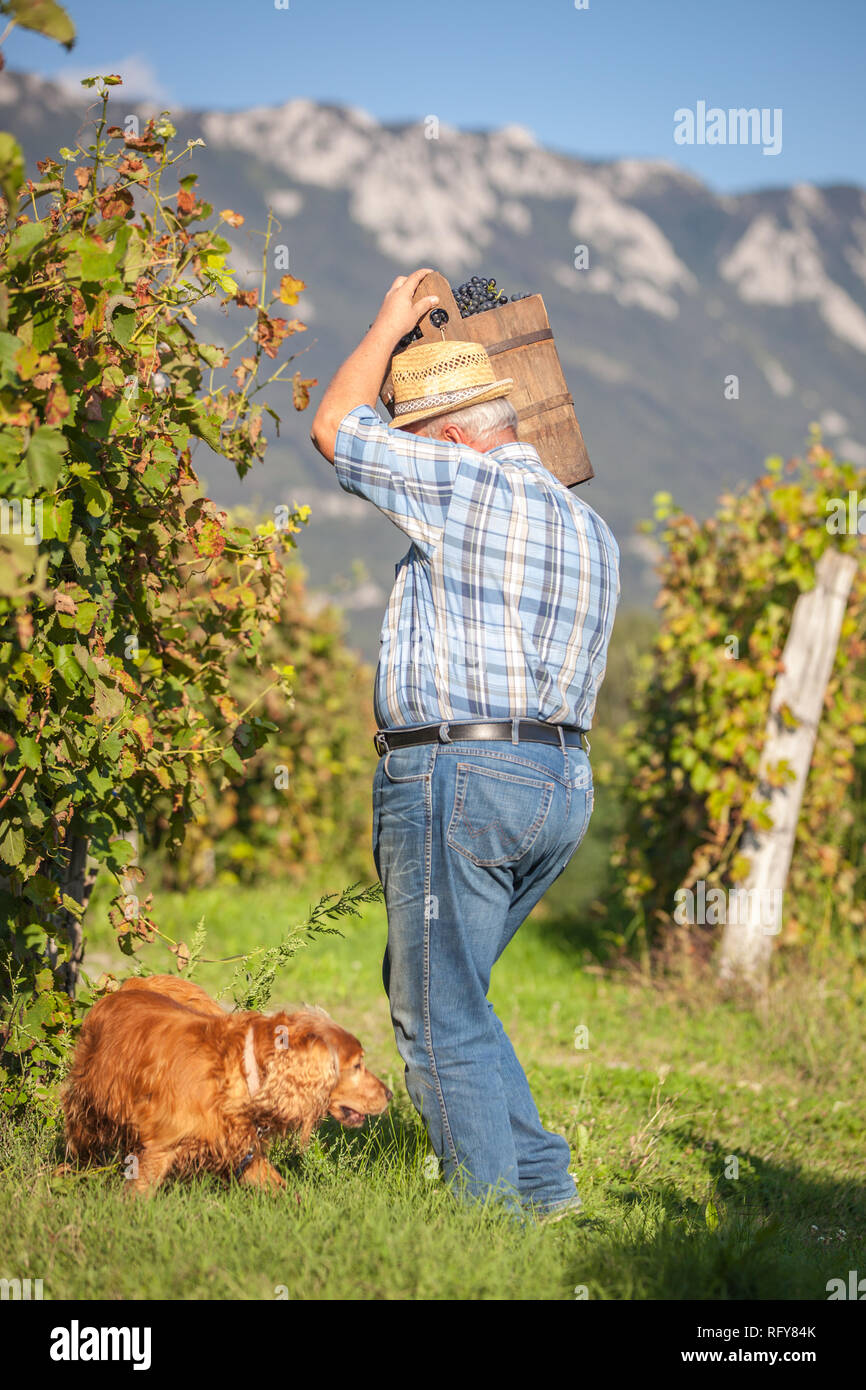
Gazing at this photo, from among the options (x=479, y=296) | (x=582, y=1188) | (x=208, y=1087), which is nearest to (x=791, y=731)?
(x=582, y=1188)

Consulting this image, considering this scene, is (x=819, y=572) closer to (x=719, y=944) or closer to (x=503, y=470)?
A: (x=719, y=944)

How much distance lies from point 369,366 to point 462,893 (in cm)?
130

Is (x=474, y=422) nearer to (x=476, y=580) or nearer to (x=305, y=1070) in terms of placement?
(x=476, y=580)

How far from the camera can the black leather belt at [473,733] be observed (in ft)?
8.84

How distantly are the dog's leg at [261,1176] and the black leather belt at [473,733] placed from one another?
107 cm

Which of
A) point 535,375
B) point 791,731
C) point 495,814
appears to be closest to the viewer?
point 495,814

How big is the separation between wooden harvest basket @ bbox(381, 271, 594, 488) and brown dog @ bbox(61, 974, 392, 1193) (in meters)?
1.68

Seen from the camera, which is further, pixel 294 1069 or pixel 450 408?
pixel 450 408

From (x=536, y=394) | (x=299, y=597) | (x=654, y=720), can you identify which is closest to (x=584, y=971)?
(x=654, y=720)

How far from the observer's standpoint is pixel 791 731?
657cm

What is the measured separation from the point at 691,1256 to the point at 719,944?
4385mm

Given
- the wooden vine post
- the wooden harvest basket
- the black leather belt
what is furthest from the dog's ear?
the wooden vine post

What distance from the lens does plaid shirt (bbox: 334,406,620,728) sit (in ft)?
8.82

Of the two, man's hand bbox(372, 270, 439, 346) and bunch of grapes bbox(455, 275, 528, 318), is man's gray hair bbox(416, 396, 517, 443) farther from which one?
bunch of grapes bbox(455, 275, 528, 318)
